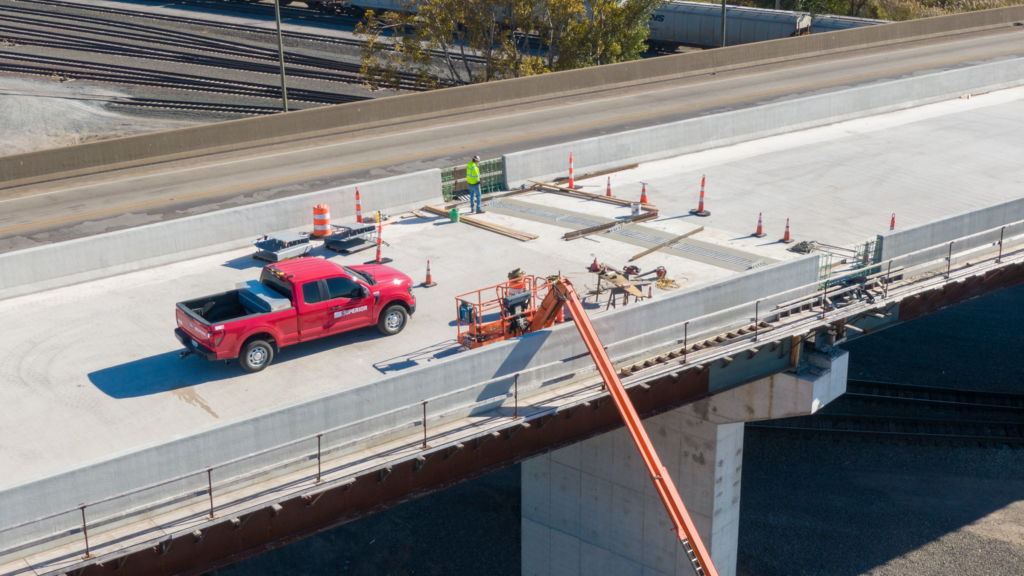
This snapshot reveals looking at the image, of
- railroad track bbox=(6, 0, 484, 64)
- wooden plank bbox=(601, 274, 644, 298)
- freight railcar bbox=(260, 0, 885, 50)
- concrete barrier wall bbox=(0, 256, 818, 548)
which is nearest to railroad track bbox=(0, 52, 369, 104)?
railroad track bbox=(6, 0, 484, 64)

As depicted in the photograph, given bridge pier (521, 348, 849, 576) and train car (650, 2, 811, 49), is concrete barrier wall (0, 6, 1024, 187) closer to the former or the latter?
train car (650, 2, 811, 49)

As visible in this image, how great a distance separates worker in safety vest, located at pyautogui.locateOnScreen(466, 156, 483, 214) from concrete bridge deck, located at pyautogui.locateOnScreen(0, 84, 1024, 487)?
31.2 inches

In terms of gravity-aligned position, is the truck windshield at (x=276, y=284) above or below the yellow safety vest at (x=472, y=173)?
below

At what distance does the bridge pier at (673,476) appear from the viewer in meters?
22.0

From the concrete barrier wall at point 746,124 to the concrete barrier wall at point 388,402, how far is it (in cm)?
1127

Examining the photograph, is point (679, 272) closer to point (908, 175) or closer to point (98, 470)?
point (908, 175)

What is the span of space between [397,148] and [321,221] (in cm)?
1062

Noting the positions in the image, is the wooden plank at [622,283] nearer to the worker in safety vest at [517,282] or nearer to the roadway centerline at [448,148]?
the worker in safety vest at [517,282]

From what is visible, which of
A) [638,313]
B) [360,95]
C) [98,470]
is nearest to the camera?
[98,470]

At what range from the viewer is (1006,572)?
26.0 meters

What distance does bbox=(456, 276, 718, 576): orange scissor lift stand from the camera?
1705cm

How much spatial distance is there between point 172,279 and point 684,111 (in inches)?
913

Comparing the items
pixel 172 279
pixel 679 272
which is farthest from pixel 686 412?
pixel 172 279

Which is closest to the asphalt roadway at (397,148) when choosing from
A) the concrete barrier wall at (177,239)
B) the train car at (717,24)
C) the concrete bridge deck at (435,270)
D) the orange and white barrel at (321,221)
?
the concrete barrier wall at (177,239)
